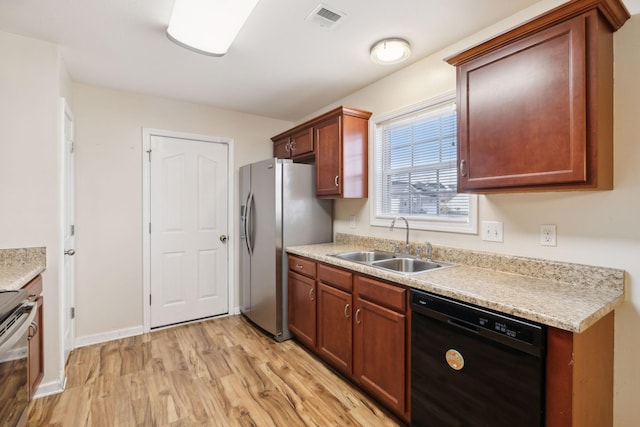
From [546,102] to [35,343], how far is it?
3.06 meters

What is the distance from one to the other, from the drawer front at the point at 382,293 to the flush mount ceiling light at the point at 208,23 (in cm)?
169

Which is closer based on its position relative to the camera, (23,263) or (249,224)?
(23,263)

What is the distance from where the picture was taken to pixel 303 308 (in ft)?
8.83

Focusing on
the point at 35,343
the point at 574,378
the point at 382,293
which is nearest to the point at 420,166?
the point at 382,293

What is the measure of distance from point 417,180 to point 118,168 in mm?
2756

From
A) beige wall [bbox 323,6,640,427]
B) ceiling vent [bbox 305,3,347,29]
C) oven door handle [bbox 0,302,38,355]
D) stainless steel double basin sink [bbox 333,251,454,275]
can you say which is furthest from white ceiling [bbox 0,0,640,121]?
oven door handle [bbox 0,302,38,355]

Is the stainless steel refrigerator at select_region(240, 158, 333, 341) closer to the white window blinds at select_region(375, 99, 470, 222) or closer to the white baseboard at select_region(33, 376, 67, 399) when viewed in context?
the white window blinds at select_region(375, 99, 470, 222)

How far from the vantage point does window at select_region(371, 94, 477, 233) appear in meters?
2.19

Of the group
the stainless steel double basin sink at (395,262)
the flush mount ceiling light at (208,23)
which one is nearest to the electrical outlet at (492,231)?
the stainless steel double basin sink at (395,262)

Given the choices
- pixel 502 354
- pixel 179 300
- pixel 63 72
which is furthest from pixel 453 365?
pixel 63 72

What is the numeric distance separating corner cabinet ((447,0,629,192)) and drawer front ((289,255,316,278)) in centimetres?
138

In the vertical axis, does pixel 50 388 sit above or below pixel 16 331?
below

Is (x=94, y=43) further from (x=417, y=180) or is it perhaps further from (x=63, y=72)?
(x=417, y=180)

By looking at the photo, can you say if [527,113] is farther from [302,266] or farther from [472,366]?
[302,266]
